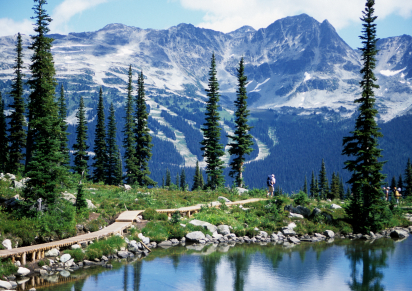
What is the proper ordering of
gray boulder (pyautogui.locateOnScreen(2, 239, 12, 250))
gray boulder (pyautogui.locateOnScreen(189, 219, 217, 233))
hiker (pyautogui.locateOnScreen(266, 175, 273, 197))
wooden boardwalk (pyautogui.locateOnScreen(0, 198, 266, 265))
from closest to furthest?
wooden boardwalk (pyautogui.locateOnScreen(0, 198, 266, 265)) < gray boulder (pyautogui.locateOnScreen(2, 239, 12, 250)) < gray boulder (pyautogui.locateOnScreen(189, 219, 217, 233)) < hiker (pyautogui.locateOnScreen(266, 175, 273, 197))

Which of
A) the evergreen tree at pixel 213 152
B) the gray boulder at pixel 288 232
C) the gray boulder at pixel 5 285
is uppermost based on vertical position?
the evergreen tree at pixel 213 152

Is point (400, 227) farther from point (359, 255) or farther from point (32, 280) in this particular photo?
point (32, 280)

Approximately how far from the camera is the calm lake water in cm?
2220

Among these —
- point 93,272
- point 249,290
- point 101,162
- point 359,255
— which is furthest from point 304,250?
point 101,162

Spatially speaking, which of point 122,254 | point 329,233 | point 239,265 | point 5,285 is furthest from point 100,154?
point 5,285

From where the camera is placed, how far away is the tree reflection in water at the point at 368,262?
2359 cm

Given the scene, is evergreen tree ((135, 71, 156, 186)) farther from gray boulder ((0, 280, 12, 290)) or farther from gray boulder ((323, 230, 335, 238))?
gray boulder ((0, 280, 12, 290))

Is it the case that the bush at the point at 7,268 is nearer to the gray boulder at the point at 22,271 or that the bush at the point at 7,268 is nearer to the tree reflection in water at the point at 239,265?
the gray boulder at the point at 22,271

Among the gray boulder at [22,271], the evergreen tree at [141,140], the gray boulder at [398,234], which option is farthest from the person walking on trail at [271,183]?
the gray boulder at [22,271]

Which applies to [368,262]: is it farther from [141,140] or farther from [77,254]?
[141,140]

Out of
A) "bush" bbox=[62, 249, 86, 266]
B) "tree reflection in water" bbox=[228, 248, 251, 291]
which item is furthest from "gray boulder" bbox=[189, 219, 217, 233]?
"bush" bbox=[62, 249, 86, 266]

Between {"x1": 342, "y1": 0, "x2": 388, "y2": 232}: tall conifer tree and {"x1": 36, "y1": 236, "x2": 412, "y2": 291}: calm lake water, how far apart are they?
4360 millimetres

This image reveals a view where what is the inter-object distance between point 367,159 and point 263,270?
1663cm

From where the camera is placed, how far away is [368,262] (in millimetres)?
27984
